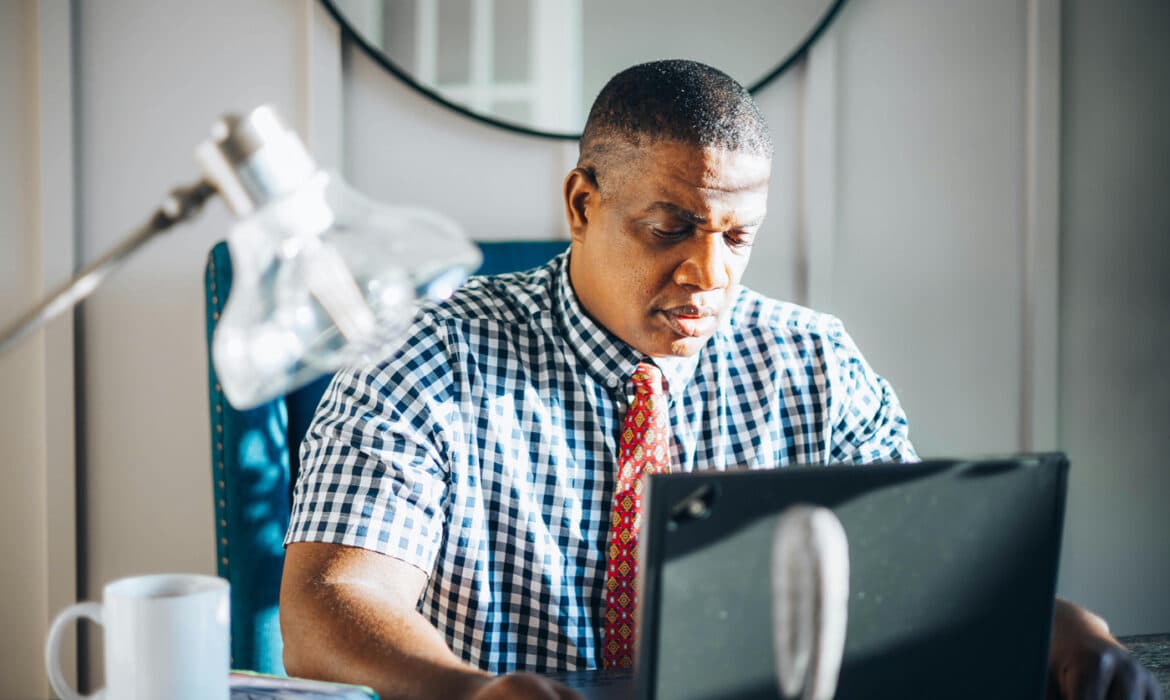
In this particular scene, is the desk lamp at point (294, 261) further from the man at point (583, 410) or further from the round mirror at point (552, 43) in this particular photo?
the round mirror at point (552, 43)

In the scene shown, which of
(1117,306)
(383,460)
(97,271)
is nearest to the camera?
(97,271)

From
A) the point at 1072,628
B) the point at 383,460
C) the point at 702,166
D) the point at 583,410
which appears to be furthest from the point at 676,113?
the point at 1072,628

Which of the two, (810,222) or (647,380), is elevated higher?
(810,222)

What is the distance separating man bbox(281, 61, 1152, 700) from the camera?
98 cm

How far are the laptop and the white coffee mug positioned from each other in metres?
0.25

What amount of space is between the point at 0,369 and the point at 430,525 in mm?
856

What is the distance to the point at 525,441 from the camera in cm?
111

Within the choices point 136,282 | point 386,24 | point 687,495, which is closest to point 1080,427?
point 386,24

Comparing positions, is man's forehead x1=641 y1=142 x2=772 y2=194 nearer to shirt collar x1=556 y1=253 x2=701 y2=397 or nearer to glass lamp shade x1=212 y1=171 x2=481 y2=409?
shirt collar x1=556 y1=253 x2=701 y2=397

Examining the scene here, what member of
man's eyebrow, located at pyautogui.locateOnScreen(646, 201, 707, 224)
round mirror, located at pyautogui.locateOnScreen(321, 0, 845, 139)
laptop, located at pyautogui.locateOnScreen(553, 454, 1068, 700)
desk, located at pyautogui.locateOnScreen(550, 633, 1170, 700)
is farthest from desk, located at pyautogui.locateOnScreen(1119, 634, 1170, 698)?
round mirror, located at pyautogui.locateOnScreen(321, 0, 845, 139)

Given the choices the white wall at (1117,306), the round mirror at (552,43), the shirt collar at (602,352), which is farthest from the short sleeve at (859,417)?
the white wall at (1117,306)

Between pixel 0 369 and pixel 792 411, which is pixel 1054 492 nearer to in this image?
pixel 792 411

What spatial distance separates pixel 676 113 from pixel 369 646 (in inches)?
24.7

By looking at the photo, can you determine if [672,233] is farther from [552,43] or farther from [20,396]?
[20,396]
